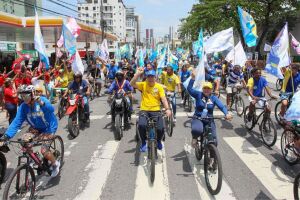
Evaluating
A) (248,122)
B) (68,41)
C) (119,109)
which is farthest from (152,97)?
(68,41)

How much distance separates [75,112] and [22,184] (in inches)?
176

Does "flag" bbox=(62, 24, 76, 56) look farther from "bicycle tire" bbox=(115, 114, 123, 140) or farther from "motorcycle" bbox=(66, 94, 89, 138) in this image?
"bicycle tire" bbox=(115, 114, 123, 140)

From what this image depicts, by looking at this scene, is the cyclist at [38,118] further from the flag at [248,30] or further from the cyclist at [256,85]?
the flag at [248,30]

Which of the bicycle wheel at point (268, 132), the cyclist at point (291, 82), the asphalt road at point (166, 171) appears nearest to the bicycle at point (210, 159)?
the asphalt road at point (166, 171)

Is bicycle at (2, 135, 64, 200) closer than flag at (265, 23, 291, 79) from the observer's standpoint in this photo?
Yes

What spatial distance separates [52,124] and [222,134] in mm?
5125

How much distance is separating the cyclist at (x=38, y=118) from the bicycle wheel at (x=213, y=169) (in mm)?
2592

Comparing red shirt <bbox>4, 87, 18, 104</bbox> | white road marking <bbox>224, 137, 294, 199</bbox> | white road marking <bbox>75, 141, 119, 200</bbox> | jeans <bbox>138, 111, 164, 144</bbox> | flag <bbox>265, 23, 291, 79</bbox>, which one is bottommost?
white road marking <bbox>75, 141, 119, 200</bbox>

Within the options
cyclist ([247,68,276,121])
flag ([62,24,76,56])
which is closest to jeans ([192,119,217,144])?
cyclist ([247,68,276,121])

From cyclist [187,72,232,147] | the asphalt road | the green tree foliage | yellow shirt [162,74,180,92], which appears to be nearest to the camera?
the asphalt road

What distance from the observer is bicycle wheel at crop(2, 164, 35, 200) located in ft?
16.0

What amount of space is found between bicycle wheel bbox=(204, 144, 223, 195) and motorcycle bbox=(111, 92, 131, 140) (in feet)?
11.8

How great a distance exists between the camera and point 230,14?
41469mm

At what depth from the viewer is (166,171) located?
6.54 metres
